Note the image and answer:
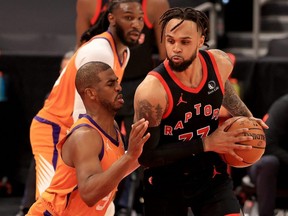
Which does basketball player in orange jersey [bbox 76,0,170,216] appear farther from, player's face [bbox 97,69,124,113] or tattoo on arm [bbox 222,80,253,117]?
player's face [bbox 97,69,124,113]

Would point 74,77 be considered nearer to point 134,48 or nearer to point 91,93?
point 91,93

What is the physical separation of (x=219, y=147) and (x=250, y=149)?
0.73 ft

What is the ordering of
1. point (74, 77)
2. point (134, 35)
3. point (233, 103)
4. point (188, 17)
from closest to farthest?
point (188, 17) → point (233, 103) → point (74, 77) → point (134, 35)

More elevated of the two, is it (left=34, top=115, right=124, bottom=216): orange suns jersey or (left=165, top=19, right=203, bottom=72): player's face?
(left=165, top=19, right=203, bottom=72): player's face

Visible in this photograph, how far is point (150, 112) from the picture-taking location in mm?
4680

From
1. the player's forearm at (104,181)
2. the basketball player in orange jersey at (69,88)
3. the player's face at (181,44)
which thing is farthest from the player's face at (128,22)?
the player's forearm at (104,181)

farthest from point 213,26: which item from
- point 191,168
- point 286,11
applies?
point 191,168

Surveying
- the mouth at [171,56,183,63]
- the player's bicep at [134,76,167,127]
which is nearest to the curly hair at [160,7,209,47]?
the mouth at [171,56,183,63]

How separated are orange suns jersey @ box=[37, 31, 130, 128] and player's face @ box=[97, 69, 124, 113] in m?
0.67

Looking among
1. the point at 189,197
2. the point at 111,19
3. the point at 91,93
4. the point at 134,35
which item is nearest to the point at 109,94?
the point at 91,93

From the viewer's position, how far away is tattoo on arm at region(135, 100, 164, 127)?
184 inches

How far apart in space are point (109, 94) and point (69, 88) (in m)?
0.97

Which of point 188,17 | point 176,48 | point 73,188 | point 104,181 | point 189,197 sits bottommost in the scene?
point 189,197

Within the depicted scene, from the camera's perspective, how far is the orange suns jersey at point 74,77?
538 centimetres
